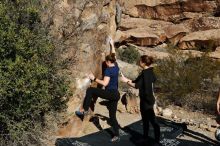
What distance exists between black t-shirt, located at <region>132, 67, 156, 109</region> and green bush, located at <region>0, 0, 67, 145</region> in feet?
4.93

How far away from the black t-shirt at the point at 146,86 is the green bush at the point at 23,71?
59.2 inches

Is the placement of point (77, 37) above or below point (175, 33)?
above

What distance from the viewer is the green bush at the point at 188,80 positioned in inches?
524

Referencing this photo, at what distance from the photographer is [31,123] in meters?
7.38

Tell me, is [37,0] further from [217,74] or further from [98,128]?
[217,74]

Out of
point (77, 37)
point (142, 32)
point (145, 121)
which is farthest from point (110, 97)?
point (142, 32)

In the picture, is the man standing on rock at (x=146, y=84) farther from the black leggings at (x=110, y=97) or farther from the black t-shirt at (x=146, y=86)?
the black leggings at (x=110, y=97)

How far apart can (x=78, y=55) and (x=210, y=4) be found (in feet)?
87.1

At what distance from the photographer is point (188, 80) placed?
13570 mm

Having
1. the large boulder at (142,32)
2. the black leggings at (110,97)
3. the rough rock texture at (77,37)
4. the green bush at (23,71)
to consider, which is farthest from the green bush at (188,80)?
the large boulder at (142,32)

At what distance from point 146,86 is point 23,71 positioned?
2082 millimetres

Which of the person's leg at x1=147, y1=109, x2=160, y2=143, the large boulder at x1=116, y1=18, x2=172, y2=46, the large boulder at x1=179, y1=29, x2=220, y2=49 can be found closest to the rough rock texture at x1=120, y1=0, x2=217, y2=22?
the large boulder at x1=116, y1=18, x2=172, y2=46

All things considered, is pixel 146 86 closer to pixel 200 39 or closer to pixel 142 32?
pixel 200 39

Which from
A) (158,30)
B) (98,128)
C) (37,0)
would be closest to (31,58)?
(37,0)
